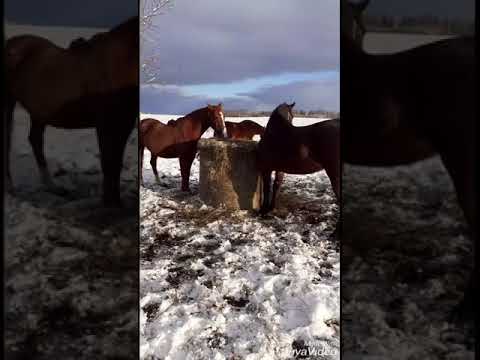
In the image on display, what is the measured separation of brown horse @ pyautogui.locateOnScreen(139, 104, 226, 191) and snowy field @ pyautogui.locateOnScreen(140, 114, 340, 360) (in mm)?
466

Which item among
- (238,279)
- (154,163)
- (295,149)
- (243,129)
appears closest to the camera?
(238,279)

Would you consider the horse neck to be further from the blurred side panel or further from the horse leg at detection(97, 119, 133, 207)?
the horse leg at detection(97, 119, 133, 207)

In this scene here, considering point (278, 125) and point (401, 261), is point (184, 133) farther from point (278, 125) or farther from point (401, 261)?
point (401, 261)

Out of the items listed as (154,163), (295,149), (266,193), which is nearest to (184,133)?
(154,163)

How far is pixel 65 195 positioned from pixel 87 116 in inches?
9.7

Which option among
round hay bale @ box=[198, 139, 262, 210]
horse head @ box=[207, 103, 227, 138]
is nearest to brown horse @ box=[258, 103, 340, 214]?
round hay bale @ box=[198, 139, 262, 210]

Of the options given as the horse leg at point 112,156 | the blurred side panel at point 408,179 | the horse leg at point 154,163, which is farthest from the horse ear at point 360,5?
the horse leg at point 154,163

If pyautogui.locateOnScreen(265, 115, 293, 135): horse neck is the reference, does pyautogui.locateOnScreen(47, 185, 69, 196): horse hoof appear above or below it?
below

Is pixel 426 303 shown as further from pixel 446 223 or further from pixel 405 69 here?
pixel 405 69

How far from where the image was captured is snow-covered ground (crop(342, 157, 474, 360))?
3.16 feet

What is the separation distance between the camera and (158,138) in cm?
392

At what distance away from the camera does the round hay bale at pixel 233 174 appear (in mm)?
3303

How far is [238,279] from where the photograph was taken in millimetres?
2268

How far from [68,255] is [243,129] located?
10.6 ft
